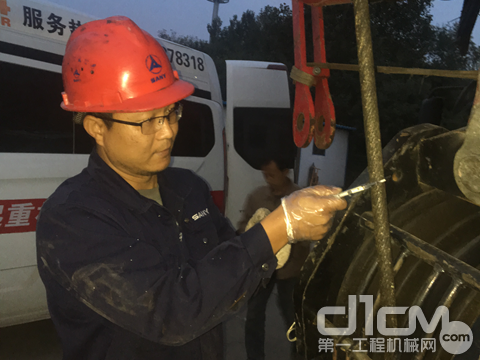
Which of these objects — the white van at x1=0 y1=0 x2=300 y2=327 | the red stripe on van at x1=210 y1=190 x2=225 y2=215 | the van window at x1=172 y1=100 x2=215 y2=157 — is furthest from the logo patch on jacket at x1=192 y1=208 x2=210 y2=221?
the red stripe on van at x1=210 y1=190 x2=225 y2=215

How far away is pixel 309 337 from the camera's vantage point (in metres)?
1.42

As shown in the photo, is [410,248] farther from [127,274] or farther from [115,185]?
[115,185]

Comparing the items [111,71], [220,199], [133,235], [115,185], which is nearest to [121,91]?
[111,71]

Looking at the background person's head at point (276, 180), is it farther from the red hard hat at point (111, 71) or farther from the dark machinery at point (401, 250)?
the red hard hat at point (111, 71)

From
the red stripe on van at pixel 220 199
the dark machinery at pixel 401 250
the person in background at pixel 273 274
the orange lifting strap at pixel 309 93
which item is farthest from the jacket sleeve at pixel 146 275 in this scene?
the red stripe on van at pixel 220 199

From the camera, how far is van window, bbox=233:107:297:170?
4535mm

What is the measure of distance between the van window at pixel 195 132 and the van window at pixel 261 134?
42cm

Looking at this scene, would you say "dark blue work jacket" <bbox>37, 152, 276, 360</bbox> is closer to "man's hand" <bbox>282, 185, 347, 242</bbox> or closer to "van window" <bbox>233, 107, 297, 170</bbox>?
"man's hand" <bbox>282, 185, 347, 242</bbox>

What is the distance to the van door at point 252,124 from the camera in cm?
441

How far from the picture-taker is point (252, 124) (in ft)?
15.4

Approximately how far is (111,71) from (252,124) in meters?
3.57

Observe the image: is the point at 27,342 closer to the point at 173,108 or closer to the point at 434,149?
the point at 173,108

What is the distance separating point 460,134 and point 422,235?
39cm

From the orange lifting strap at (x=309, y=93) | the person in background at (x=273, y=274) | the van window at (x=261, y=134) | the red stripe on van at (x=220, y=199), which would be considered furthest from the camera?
the van window at (x=261, y=134)
